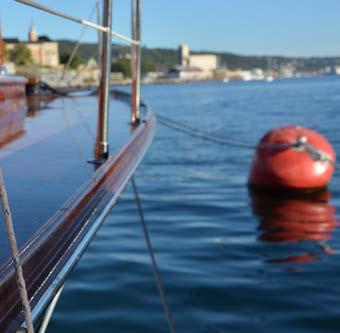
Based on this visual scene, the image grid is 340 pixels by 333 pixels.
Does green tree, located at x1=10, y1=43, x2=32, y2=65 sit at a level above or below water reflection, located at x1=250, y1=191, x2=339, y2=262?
above

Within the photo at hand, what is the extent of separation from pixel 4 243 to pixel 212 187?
27.6 feet

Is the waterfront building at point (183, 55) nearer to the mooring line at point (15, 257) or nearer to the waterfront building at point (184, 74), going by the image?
the waterfront building at point (184, 74)

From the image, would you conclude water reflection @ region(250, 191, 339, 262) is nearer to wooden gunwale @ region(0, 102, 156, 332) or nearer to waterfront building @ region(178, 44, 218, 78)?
wooden gunwale @ region(0, 102, 156, 332)

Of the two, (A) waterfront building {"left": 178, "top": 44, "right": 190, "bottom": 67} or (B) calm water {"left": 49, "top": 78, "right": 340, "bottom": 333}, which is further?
(A) waterfront building {"left": 178, "top": 44, "right": 190, "bottom": 67}

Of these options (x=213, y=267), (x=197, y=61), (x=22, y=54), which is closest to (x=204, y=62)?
(x=197, y=61)

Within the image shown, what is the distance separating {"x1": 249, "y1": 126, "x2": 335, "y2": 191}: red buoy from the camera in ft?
28.7

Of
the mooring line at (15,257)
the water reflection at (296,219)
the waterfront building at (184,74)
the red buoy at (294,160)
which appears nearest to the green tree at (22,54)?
the red buoy at (294,160)

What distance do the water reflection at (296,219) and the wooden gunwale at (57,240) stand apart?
10.7 feet

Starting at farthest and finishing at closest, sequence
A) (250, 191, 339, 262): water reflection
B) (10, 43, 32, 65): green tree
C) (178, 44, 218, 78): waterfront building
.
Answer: (178, 44, 218, 78): waterfront building → (10, 43, 32, 65): green tree → (250, 191, 339, 262): water reflection

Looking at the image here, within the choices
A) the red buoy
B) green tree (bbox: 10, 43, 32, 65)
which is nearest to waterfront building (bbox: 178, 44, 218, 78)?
green tree (bbox: 10, 43, 32, 65)

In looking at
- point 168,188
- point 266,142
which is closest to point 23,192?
point 266,142

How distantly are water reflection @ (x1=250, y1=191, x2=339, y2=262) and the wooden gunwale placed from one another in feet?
10.7

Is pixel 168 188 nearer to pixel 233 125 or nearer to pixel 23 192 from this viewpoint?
pixel 23 192

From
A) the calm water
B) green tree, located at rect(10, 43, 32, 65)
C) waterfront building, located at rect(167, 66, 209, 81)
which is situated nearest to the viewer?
the calm water
